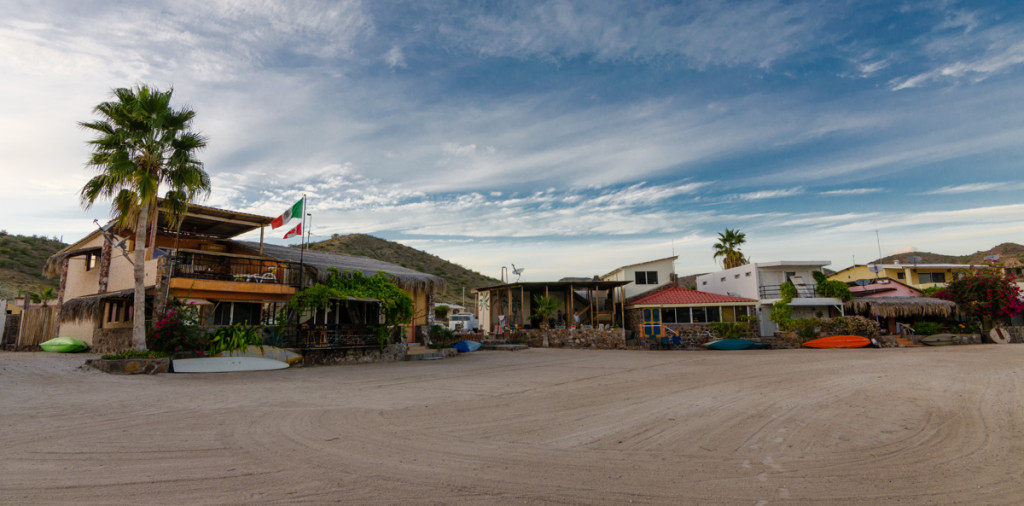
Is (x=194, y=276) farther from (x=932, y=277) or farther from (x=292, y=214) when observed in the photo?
(x=932, y=277)

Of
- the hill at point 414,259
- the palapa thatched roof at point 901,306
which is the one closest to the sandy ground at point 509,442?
the palapa thatched roof at point 901,306

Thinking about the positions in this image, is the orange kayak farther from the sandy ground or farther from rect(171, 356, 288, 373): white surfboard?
rect(171, 356, 288, 373): white surfboard

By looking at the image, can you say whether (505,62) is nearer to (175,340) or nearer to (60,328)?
(175,340)

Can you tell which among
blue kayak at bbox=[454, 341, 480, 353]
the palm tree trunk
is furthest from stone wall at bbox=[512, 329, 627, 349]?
the palm tree trunk

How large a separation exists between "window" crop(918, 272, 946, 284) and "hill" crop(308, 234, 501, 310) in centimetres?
4335

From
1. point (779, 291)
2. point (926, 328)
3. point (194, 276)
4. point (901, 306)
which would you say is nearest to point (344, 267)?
point (194, 276)

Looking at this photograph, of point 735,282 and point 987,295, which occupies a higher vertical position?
point 735,282

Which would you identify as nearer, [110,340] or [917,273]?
[110,340]

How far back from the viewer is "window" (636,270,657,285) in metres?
37.7

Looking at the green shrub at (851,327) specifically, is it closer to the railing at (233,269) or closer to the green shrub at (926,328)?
the green shrub at (926,328)

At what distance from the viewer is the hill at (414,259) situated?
64.0 metres

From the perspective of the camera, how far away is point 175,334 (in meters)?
14.8

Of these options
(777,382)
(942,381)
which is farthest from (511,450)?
(942,381)

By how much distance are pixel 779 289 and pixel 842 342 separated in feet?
23.1
